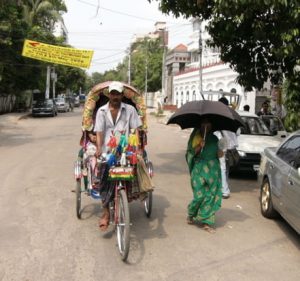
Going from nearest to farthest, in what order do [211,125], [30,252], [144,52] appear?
[30,252] → [211,125] → [144,52]

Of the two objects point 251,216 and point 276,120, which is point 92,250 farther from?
point 276,120

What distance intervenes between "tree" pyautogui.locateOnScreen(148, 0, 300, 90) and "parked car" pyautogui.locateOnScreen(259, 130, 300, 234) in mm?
2293

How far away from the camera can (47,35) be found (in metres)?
40.2

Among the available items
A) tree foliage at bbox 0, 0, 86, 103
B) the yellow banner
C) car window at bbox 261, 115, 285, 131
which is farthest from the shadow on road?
the yellow banner

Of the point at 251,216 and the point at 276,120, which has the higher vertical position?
the point at 276,120

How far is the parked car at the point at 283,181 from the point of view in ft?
19.4

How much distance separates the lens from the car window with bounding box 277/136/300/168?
6420mm

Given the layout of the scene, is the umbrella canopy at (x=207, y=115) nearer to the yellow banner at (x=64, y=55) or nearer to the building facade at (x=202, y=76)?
the building facade at (x=202, y=76)

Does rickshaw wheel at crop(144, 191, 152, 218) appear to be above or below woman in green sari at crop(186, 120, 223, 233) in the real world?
below

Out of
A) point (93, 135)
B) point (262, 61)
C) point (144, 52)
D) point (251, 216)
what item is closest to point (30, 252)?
point (93, 135)

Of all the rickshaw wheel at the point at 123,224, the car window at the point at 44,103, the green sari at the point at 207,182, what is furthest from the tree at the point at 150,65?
the rickshaw wheel at the point at 123,224

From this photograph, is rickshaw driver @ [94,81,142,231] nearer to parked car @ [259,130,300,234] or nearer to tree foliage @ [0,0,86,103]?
parked car @ [259,130,300,234]

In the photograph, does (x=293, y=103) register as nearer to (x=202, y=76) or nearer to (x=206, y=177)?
(x=206, y=177)

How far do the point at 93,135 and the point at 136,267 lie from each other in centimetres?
237
